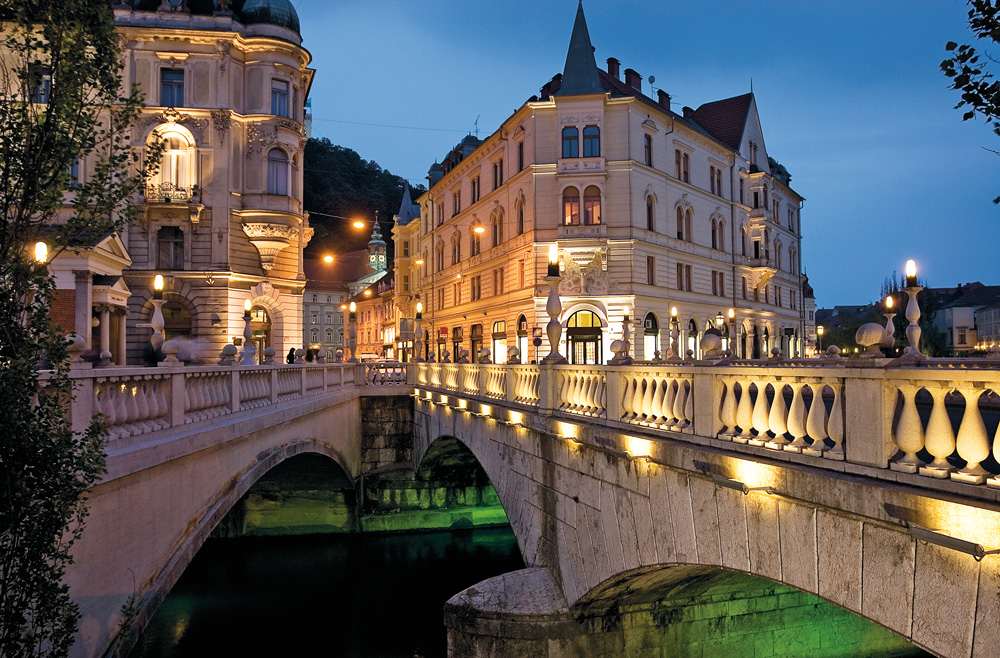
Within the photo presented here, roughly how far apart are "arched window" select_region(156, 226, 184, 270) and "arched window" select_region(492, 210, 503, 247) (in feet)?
58.3

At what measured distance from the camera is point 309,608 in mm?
21062

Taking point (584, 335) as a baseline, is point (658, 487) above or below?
below

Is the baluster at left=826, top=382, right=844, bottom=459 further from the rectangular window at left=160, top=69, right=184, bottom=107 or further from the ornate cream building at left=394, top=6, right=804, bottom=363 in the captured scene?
the rectangular window at left=160, top=69, right=184, bottom=107

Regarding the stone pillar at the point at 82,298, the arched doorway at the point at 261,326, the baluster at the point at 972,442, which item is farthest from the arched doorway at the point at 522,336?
the baluster at the point at 972,442

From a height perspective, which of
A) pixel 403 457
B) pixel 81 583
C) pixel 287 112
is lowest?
pixel 403 457

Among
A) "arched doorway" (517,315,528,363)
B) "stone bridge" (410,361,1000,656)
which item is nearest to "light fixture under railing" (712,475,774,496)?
"stone bridge" (410,361,1000,656)

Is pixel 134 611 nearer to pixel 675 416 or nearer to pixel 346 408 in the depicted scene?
pixel 675 416

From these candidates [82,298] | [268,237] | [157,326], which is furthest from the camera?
[268,237]

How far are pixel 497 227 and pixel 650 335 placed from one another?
11316mm

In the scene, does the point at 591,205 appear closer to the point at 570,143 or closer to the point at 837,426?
the point at 570,143

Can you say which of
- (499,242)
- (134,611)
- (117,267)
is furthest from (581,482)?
(499,242)

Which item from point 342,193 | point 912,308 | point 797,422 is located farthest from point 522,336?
point 342,193

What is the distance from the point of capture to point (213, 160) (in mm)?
32938

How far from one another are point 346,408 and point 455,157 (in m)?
33.7
